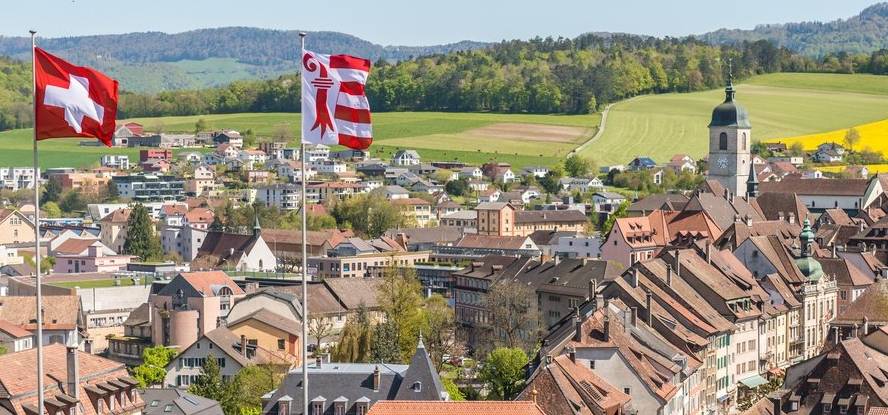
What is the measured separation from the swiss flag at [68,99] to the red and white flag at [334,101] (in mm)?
4046

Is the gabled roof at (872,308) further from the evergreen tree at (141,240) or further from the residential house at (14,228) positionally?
the residential house at (14,228)

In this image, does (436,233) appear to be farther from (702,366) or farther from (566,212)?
(702,366)

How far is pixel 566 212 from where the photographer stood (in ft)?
547

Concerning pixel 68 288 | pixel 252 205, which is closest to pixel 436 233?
pixel 252 205

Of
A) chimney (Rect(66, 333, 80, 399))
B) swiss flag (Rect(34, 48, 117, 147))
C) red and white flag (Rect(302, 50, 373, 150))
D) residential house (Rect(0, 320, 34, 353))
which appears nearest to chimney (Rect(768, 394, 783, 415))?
chimney (Rect(66, 333, 80, 399))

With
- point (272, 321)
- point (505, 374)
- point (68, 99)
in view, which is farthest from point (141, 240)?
point (68, 99)

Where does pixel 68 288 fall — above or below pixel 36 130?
below

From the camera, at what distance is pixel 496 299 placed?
93.0 m

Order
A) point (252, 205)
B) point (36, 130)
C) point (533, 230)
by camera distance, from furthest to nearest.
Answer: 1. point (252, 205)
2. point (533, 230)
3. point (36, 130)

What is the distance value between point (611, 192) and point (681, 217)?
69.7m

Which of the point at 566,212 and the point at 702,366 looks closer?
the point at 702,366

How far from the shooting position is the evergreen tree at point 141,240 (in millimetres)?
157875

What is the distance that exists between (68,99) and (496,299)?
211ft

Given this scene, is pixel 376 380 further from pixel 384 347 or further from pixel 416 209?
pixel 416 209
